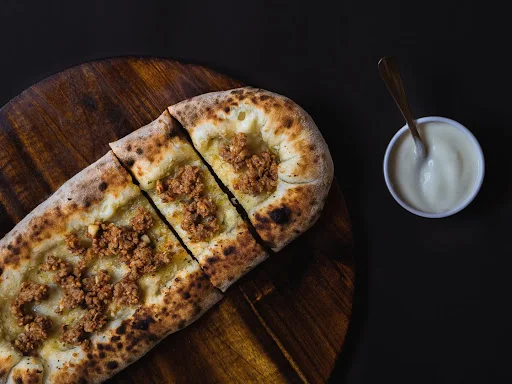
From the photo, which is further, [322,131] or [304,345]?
[322,131]

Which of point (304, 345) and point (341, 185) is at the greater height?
point (341, 185)

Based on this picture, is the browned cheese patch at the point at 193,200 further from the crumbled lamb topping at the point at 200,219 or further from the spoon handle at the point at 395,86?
the spoon handle at the point at 395,86

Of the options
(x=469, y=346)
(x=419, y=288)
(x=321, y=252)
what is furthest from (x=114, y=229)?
(x=469, y=346)

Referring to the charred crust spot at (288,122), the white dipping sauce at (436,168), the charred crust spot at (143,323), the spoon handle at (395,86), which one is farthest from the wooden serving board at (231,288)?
the spoon handle at (395,86)

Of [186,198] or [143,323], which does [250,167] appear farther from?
[143,323]

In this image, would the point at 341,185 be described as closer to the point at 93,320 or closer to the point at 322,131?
the point at 322,131

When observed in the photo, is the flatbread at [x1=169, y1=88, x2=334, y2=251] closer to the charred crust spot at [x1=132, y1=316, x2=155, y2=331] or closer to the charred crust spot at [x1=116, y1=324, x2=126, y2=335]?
the charred crust spot at [x1=132, y1=316, x2=155, y2=331]

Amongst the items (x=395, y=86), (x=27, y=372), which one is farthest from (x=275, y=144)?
(x=27, y=372)

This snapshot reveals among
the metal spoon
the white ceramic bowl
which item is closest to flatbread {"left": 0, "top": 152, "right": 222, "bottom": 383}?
the white ceramic bowl
